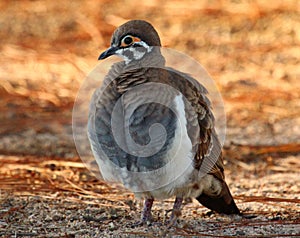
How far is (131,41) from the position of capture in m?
4.05

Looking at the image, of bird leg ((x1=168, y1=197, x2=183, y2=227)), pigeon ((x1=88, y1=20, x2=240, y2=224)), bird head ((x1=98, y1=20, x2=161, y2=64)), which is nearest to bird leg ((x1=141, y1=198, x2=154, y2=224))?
pigeon ((x1=88, y1=20, x2=240, y2=224))

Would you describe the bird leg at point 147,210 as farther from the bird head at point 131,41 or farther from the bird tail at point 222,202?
the bird head at point 131,41

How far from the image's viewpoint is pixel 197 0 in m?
9.97

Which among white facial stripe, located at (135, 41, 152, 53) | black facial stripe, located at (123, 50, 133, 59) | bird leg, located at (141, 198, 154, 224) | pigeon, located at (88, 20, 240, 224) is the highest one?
white facial stripe, located at (135, 41, 152, 53)

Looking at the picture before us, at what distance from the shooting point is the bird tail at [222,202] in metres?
4.18

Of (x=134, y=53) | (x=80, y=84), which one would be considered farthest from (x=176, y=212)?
(x=80, y=84)

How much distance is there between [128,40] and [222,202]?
1.12 meters

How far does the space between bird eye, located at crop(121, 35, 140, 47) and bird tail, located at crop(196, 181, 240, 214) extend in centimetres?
100

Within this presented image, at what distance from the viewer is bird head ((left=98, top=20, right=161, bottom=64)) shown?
404 cm

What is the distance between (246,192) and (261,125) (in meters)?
1.66

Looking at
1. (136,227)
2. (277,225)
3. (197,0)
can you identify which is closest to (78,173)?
(136,227)

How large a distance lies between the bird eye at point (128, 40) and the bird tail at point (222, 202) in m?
1.00

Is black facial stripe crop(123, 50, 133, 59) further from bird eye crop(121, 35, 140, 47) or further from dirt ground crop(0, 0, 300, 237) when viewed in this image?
dirt ground crop(0, 0, 300, 237)

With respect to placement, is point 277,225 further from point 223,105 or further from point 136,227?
point 223,105
